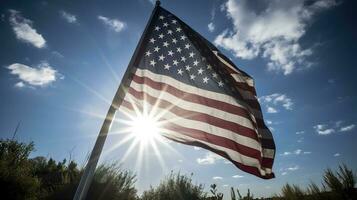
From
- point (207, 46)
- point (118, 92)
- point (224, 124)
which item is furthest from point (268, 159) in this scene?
point (118, 92)

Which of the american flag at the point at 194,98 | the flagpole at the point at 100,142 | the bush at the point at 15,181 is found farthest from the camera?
the bush at the point at 15,181

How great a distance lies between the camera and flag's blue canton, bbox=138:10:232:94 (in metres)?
4.96

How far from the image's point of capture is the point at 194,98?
4.92m

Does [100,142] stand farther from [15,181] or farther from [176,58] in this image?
[15,181]

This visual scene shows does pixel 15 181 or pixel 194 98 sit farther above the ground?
pixel 194 98

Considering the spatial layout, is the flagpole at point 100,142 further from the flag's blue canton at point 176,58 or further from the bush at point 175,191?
the bush at point 175,191

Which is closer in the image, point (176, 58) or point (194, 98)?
point (194, 98)

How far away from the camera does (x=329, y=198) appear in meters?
9.35

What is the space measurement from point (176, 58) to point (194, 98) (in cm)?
92

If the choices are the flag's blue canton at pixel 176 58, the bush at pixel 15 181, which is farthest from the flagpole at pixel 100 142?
the bush at pixel 15 181

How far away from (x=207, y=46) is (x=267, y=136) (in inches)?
89.3

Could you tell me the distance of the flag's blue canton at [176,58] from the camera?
496 cm

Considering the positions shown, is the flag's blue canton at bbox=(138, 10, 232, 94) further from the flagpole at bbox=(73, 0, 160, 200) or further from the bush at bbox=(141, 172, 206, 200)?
the bush at bbox=(141, 172, 206, 200)

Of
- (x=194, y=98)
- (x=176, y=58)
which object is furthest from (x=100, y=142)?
(x=176, y=58)
